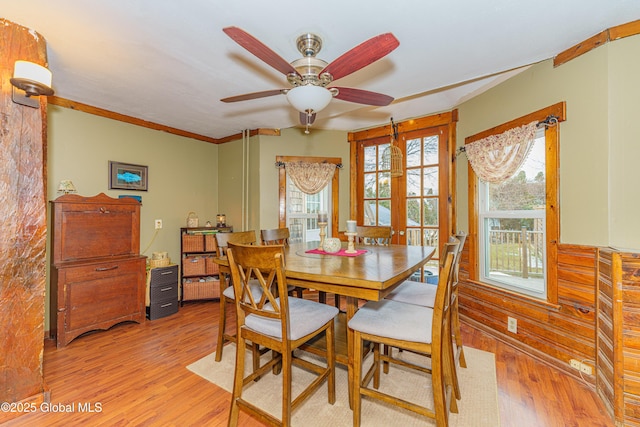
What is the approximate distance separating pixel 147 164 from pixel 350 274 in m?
3.45

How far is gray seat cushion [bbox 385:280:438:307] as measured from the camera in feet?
6.86

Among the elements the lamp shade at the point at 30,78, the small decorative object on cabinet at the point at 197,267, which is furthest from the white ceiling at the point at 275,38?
the small decorative object on cabinet at the point at 197,267

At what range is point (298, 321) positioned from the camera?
1.65 metres

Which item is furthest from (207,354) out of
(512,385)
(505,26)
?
(505,26)

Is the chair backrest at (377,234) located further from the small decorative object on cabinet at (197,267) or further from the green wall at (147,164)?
the green wall at (147,164)

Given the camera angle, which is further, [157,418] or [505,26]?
[505,26]

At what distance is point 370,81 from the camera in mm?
2658

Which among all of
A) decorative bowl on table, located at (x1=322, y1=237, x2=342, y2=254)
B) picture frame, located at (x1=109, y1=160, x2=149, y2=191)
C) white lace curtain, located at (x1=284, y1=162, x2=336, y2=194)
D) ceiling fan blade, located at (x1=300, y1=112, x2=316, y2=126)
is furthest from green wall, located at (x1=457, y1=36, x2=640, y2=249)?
picture frame, located at (x1=109, y1=160, x2=149, y2=191)

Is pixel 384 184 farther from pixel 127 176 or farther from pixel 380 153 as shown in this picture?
pixel 127 176

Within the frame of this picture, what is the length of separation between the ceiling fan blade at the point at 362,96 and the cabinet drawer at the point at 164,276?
283 cm

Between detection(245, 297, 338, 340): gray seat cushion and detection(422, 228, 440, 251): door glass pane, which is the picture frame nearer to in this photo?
detection(245, 297, 338, 340): gray seat cushion

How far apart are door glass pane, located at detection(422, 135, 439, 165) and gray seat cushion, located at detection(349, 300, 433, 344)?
7.90 ft

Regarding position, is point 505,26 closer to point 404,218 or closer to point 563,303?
point 563,303

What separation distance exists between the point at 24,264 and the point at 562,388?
3680 millimetres
